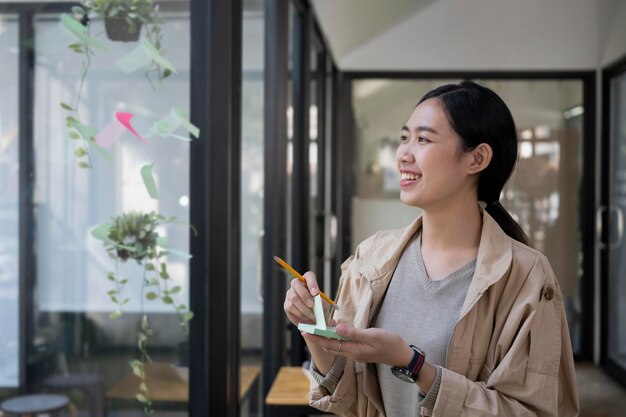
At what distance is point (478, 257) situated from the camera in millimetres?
1376

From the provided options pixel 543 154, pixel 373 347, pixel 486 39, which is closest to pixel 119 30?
pixel 373 347

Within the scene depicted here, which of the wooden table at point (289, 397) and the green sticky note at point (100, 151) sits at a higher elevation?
the green sticky note at point (100, 151)

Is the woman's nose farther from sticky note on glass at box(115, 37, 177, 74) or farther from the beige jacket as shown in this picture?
sticky note on glass at box(115, 37, 177, 74)

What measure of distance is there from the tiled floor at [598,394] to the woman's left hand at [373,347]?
12.7ft

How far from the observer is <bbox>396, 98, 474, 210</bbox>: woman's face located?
1433 millimetres

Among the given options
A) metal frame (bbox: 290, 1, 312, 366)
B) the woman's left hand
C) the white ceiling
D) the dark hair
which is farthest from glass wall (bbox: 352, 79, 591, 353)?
the woman's left hand

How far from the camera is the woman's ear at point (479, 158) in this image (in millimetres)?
1440

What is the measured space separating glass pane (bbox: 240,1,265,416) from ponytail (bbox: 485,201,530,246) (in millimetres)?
1121

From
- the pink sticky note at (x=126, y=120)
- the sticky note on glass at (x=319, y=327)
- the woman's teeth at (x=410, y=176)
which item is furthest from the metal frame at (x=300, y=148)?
the sticky note on glass at (x=319, y=327)

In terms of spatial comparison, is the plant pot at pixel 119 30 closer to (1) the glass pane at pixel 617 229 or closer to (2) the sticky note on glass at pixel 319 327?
(2) the sticky note on glass at pixel 319 327

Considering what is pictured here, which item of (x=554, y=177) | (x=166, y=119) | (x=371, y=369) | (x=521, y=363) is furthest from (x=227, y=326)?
(x=554, y=177)

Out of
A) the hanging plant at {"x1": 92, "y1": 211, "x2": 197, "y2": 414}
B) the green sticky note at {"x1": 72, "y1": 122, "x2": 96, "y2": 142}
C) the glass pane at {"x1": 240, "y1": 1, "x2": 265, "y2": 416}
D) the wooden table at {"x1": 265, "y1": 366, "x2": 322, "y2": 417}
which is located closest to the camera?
the green sticky note at {"x1": 72, "y1": 122, "x2": 96, "y2": 142}

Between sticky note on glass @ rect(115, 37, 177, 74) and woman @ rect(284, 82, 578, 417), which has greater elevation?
sticky note on glass @ rect(115, 37, 177, 74)

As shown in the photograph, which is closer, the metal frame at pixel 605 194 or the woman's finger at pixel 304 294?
the woman's finger at pixel 304 294
